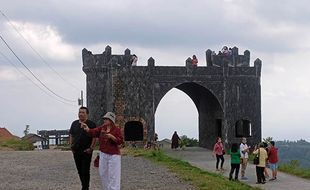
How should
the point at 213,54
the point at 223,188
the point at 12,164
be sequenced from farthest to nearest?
1. the point at 213,54
2. the point at 12,164
3. the point at 223,188

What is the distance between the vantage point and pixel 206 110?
35938 mm

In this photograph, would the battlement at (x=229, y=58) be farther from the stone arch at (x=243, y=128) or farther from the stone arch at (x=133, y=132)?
the stone arch at (x=133, y=132)

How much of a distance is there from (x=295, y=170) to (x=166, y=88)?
11766 mm

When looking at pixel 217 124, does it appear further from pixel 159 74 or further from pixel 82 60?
pixel 82 60

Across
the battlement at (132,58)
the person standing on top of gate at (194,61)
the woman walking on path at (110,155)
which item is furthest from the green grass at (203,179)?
the person standing on top of gate at (194,61)

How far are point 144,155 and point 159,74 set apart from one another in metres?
9.31

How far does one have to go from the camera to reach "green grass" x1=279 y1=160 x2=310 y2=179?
1972 centimetres

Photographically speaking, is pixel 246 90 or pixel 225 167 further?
pixel 246 90

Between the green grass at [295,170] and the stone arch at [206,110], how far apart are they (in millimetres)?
10279

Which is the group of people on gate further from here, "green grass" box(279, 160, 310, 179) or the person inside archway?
the person inside archway

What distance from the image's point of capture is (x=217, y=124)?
34344mm

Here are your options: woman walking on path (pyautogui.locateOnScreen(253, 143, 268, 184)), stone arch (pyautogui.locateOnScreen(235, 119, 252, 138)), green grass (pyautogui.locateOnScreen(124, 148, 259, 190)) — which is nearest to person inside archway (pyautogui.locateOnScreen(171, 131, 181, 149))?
stone arch (pyautogui.locateOnScreen(235, 119, 252, 138))

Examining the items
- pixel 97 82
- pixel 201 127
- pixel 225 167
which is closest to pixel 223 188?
pixel 225 167

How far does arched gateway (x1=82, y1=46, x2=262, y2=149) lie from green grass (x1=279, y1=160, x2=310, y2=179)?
9.78 m
